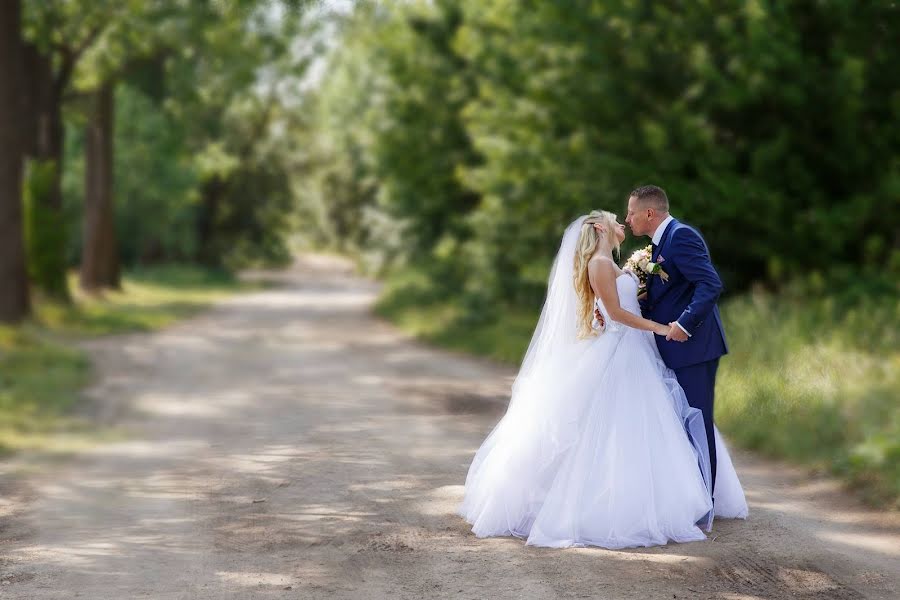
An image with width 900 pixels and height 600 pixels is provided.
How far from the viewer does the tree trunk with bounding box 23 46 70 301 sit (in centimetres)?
2433

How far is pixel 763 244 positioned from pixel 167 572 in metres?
11.0

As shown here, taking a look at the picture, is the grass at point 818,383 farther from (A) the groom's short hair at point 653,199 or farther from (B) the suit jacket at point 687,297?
(A) the groom's short hair at point 653,199

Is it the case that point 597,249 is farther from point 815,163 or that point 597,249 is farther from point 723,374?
point 815,163

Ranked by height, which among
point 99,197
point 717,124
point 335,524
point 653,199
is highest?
point 717,124

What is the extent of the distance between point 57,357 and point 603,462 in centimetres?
1274

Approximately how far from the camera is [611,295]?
703 cm

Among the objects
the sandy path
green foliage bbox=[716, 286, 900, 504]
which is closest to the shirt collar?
the sandy path

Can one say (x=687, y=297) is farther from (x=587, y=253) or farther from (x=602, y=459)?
(x=602, y=459)

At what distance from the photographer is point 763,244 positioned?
591 inches

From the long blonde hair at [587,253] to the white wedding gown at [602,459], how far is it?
0.34ft

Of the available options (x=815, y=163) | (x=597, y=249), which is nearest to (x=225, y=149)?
(x=815, y=163)

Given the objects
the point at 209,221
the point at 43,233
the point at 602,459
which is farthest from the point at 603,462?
the point at 209,221

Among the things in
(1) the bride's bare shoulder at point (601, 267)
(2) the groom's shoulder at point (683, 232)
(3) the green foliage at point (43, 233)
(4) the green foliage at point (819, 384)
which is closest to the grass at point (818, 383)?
(4) the green foliage at point (819, 384)

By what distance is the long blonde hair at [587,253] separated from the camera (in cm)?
714
